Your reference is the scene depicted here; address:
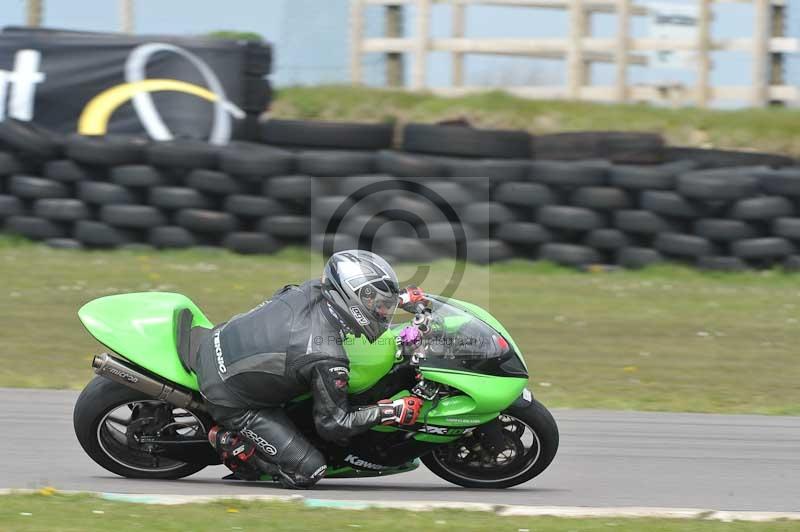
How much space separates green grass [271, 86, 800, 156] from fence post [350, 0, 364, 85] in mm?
741

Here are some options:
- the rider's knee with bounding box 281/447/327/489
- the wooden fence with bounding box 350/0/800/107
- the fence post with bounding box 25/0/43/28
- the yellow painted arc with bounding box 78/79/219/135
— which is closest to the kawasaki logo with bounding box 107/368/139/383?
the rider's knee with bounding box 281/447/327/489

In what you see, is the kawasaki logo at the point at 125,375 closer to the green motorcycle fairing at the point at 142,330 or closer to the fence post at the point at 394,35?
the green motorcycle fairing at the point at 142,330

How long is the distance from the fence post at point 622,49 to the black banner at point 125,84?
509 centimetres

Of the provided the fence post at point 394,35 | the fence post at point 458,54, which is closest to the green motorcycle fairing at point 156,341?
the fence post at point 458,54

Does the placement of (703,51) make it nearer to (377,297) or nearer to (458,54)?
(458,54)

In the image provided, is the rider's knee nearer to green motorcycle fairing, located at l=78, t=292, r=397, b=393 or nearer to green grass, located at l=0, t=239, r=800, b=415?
green motorcycle fairing, located at l=78, t=292, r=397, b=393

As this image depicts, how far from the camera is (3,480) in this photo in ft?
18.9

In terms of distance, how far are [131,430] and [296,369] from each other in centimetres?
99

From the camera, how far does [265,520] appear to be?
493 cm

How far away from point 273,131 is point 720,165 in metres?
5.10

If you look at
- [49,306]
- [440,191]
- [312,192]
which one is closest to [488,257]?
[440,191]

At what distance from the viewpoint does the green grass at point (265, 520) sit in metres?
4.79

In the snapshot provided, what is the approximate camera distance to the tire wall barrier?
1236 cm

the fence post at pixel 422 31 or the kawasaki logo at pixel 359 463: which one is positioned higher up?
the fence post at pixel 422 31
